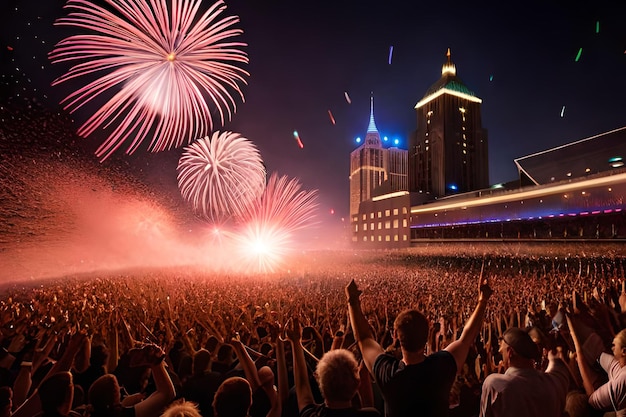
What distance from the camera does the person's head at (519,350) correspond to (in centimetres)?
276

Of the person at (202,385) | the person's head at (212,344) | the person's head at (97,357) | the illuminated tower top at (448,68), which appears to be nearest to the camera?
the person at (202,385)

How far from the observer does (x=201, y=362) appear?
3.70 meters

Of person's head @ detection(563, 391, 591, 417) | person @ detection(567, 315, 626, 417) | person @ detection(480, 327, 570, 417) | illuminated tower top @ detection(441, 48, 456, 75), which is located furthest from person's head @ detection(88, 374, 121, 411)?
illuminated tower top @ detection(441, 48, 456, 75)

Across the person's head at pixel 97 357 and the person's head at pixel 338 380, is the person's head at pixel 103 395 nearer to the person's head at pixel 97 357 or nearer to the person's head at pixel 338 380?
the person's head at pixel 97 357

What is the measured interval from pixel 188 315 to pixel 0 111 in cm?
1769

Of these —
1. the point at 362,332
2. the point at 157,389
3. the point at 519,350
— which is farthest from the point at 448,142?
the point at 157,389

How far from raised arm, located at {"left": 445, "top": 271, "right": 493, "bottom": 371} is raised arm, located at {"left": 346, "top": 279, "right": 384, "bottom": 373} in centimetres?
56

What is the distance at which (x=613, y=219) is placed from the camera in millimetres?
25797

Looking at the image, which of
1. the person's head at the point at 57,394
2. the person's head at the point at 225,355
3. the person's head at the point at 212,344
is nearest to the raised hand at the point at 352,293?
the person's head at the point at 225,355

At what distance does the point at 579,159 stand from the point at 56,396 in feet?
162

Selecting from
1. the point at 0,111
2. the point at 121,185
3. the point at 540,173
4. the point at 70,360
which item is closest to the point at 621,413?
the point at 70,360

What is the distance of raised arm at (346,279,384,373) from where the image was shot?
2777 mm

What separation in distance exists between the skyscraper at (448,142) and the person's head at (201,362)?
93.0m

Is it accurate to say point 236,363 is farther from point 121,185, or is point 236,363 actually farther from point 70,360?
point 121,185
